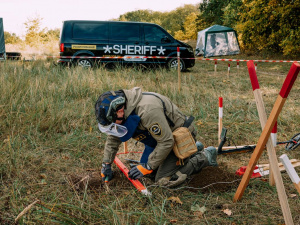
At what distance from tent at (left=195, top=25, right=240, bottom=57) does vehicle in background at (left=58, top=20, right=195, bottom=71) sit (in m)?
9.20

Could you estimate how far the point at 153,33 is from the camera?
9.71 meters

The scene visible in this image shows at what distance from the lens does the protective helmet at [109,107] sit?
7.65 ft

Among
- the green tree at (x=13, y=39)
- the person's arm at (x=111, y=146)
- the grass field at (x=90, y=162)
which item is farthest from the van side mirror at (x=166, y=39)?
the green tree at (x=13, y=39)

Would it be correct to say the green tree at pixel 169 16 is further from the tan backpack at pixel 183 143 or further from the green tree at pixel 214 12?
the tan backpack at pixel 183 143

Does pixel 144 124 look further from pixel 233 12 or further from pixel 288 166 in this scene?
pixel 233 12

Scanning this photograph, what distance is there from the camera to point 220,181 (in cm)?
289

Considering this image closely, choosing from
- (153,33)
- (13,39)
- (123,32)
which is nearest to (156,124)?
(123,32)

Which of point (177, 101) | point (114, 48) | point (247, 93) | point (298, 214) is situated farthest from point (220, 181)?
point (114, 48)

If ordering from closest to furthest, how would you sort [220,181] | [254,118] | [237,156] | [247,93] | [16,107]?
1. [220,181]
2. [237,156]
3. [16,107]
4. [254,118]
5. [247,93]

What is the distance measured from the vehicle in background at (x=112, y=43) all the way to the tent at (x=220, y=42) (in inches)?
362

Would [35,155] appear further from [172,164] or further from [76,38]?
[76,38]

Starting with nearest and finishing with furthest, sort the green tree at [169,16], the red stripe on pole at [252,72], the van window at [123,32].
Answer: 1. the red stripe on pole at [252,72]
2. the van window at [123,32]
3. the green tree at [169,16]

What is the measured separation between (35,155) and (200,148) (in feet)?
6.49

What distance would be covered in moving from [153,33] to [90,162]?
721cm
